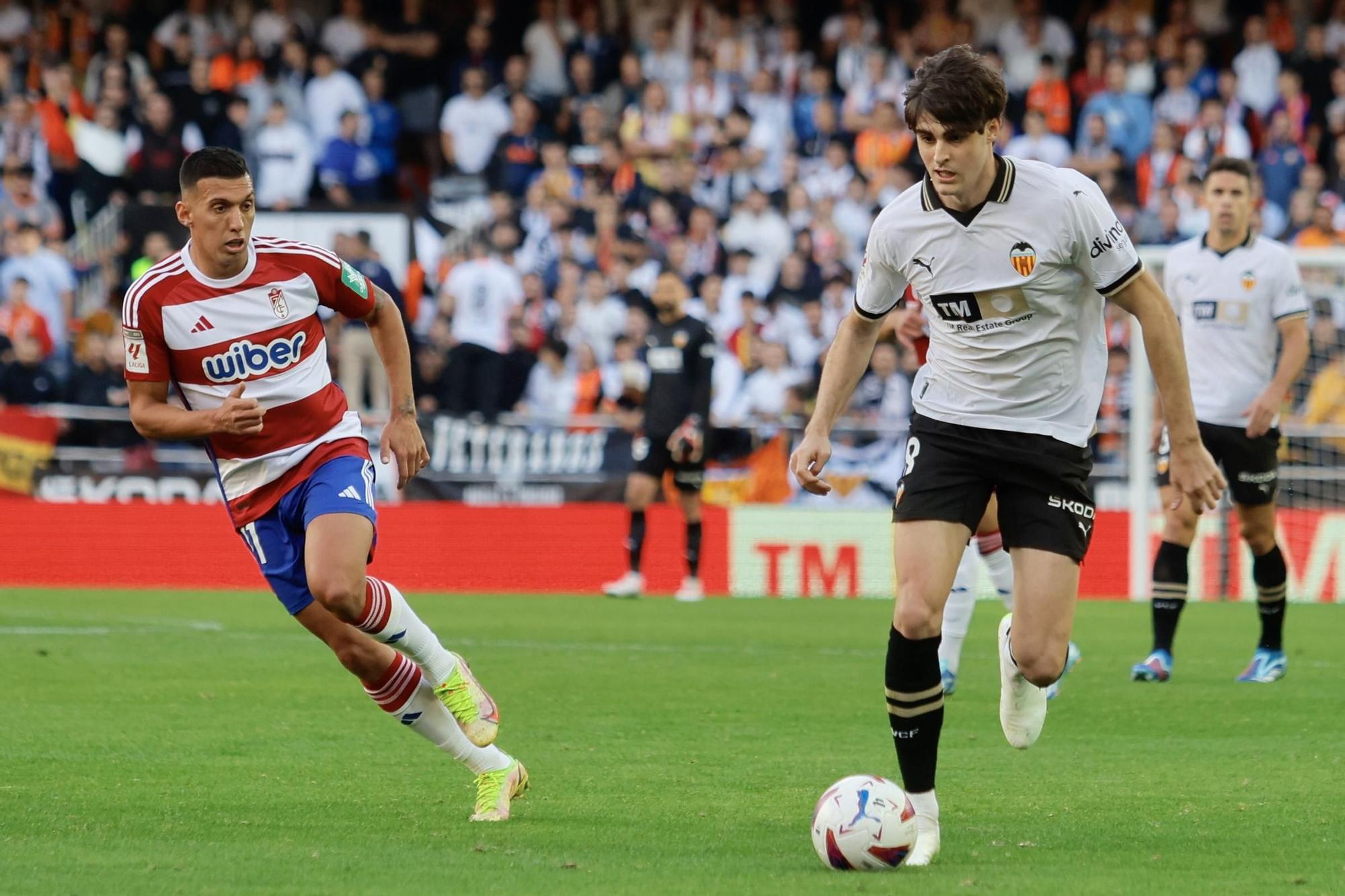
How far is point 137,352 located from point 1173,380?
341 centimetres

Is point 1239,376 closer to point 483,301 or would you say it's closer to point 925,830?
point 925,830

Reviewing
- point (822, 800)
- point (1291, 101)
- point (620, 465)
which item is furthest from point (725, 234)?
point (822, 800)

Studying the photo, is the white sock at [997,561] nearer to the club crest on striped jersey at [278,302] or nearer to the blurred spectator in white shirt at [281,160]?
the club crest on striped jersey at [278,302]

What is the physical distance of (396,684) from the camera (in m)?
Answer: 6.41

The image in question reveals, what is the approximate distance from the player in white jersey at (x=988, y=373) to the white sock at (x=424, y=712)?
1.41 meters

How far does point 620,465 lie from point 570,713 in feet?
28.3

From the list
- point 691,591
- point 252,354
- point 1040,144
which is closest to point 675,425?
point 691,591

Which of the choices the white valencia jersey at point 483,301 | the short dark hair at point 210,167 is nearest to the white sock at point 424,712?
the short dark hair at point 210,167

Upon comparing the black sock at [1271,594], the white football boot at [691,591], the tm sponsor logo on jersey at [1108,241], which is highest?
the tm sponsor logo on jersey at [1108,241]

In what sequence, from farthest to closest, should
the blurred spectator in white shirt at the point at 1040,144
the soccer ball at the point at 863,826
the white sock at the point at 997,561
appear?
the blurred spectator in white shirt at the point at 1040,144 < the white sock at the point at 997,561 < the soccer ball at the point at 863,826

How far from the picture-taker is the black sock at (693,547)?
1576 cm

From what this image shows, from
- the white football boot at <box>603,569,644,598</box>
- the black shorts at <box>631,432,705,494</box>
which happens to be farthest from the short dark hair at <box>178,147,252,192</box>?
the white football boot at <box>603,569,644,598</box>

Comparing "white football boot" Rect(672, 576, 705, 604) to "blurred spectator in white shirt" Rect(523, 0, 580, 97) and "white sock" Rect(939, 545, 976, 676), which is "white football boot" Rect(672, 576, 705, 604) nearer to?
"white sock" Rect(939, 545, 976, 676)

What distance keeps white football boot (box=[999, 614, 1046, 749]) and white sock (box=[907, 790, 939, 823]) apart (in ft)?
3.10
